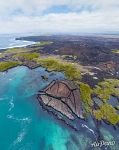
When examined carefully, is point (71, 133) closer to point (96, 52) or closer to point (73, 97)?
point (73, 97)

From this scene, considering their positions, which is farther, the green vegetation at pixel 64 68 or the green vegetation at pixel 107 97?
the green vegetation at pixel 64 68

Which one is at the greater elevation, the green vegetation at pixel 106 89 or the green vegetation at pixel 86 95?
the green vegetation at pixel 86 95

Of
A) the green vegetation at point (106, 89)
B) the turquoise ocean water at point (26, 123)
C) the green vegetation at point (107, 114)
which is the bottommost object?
the green vegetation at point (106, 89)

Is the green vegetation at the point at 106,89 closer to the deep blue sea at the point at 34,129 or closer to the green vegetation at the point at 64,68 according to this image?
the green vegetation at the point at 64,68

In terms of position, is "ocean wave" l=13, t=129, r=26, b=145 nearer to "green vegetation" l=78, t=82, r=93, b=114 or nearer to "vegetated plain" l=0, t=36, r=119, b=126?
"vegetated plain" l=0, t=36, r=119, b=126

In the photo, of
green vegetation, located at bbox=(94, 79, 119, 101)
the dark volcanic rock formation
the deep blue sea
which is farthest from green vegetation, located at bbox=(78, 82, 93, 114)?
the deep blue sea

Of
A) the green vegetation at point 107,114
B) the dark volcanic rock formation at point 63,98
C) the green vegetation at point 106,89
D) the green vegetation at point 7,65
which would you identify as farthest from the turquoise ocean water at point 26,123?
the green vegetation at point 106,89

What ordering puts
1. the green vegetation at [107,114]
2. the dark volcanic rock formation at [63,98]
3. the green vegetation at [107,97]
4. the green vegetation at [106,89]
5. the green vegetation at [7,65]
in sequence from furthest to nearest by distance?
the green vegetation at [7,65] → the green vegetation at [106,89] → the dark volcanic rock formation at [63,98] → the green vegetation at [107,97] → the green vegetation at [107,114]
